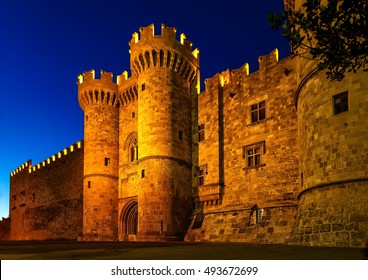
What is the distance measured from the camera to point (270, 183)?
17734mm

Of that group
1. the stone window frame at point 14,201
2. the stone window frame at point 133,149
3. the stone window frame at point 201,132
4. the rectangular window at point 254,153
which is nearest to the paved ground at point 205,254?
the rectangular window at point 254,153

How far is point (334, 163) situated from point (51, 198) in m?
25.3

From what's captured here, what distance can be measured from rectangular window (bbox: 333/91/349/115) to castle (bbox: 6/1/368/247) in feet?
0.10

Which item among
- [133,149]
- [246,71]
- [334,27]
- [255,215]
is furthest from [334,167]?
[133,149]

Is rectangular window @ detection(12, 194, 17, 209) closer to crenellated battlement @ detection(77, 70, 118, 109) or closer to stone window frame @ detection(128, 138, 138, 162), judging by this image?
crenellated battlement @ detection(77, 70, 118, 109)

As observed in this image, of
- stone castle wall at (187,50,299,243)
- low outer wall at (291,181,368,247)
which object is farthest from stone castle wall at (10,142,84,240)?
low outer wall at (291,181,368,247)

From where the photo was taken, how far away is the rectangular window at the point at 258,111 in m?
18.9

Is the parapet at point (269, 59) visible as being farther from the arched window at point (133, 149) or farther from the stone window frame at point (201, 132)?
the arched window at point (133, 149)

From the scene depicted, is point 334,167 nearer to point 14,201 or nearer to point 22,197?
point 22,197

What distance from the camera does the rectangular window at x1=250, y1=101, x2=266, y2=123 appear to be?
1886 centimetres

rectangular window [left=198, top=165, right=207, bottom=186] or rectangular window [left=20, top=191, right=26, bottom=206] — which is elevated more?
rectangular window [left=198, top=165, right=207, bottom=186]

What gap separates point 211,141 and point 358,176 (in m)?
10.2

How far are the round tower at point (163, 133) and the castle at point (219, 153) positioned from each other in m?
0.05

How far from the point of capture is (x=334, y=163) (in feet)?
39.1
